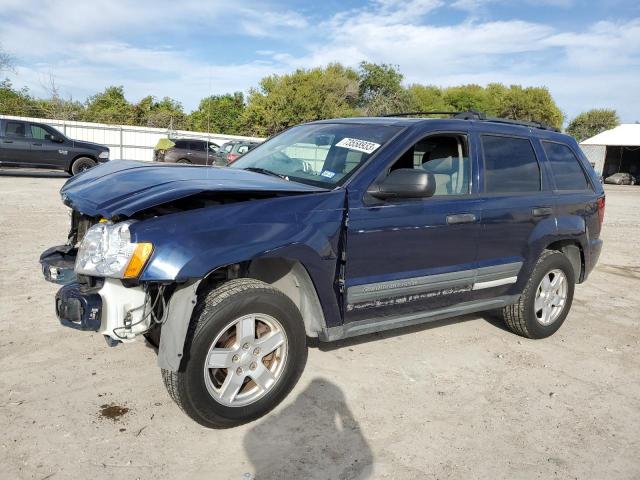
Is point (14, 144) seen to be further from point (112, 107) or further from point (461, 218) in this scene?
point (112, 107)

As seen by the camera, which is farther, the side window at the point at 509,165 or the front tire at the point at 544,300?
the front tire at the point at 544,300

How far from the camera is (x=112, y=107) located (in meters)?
38.6

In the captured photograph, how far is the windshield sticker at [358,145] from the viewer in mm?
3646

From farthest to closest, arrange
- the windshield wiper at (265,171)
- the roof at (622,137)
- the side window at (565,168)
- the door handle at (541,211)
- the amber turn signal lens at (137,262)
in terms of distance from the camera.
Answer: the roof at (622,137) < the side window at (565,168) < the door handle at (541,211) < the windshield wiper at (265,171) < the amber turn signal lens at (137,262)

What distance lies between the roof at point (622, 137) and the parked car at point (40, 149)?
41.9 meters

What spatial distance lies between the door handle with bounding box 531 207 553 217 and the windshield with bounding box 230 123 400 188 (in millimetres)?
1473

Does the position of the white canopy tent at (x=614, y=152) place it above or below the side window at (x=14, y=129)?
above

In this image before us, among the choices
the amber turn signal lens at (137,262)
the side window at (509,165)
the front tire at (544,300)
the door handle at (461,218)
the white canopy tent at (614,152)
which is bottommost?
the front tire at (544,300)

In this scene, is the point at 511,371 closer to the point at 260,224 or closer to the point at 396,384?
the point at 396,384

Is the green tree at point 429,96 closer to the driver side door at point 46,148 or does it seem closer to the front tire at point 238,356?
the driver side door at point 46,148

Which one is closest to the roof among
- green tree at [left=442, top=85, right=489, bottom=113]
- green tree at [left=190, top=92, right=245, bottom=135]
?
green tree at [left=442, top=85, right=489, bottom=113]

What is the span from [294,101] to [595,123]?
139 ft

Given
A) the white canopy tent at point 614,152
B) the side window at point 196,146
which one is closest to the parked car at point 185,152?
the side window at point 196,146

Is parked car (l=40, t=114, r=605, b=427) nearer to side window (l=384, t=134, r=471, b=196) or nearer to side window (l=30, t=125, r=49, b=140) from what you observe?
side window (l=384, t=134, r=471, b=196)
